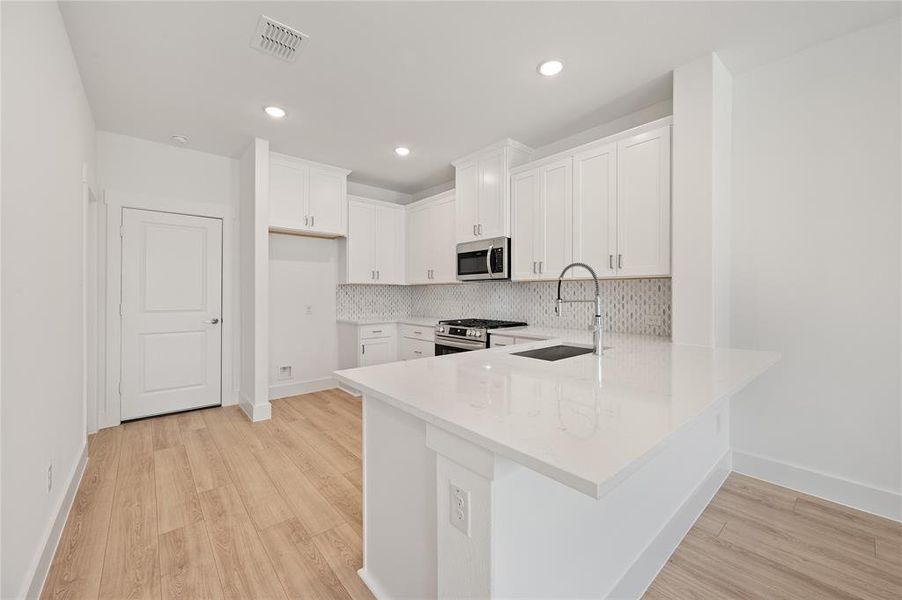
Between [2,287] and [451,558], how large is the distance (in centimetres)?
166

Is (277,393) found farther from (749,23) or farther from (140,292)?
(749,23)

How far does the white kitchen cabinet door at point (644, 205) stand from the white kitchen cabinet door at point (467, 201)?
146 cm

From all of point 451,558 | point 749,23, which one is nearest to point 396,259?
point 749,23

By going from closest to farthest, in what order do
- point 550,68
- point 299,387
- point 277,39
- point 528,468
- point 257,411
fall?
1. point 528,468
2. point 277,39
3. point 550,68
4. point 257,411
5. point 299,387

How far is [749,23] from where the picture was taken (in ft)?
6.57

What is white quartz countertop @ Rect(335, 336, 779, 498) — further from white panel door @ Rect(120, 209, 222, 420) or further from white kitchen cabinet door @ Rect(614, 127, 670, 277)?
white panel door @ Rect(120, 209, 222, 420)

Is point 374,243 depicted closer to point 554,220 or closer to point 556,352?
point 554,220

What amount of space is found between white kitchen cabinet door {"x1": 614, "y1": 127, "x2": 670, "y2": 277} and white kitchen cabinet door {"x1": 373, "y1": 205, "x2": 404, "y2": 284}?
9.35ft

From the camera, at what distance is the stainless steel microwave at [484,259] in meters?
3.55

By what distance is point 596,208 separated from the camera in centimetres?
Result: 288

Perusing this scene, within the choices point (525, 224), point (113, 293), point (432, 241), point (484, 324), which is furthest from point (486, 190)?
point (113, 293)

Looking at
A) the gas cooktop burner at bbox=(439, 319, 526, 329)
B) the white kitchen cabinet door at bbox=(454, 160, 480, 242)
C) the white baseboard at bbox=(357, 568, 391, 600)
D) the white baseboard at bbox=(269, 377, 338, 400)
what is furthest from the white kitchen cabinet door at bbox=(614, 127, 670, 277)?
the white baseboard at bbox=(269, 377, 338, 400)

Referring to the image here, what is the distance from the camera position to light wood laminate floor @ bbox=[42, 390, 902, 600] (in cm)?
155

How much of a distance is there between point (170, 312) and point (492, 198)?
3.30 meters
